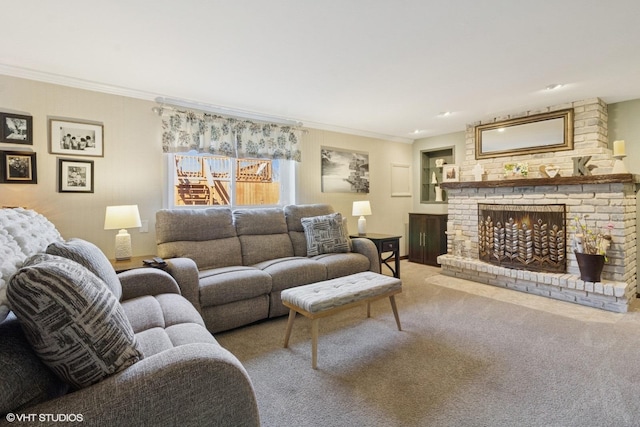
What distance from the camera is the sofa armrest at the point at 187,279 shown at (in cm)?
254

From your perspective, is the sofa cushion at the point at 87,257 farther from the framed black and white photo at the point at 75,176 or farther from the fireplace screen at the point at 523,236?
the fireplace screen at the point at 523,236

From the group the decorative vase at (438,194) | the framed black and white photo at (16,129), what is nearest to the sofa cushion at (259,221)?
the framed black and white photo at (16,129)

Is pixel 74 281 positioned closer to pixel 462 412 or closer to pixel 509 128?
pixel 462 412

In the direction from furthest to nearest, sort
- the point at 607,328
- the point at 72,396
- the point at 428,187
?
the point at 428,187 < the point at 607,328 < the point at 72,396

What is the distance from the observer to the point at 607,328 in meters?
2.78

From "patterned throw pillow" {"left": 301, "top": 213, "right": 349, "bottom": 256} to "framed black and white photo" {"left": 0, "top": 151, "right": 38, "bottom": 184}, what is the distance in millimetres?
2688

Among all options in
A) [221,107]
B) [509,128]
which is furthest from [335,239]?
[509,128]

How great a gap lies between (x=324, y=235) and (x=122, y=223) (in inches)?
83.2

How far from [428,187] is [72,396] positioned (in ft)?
19.2

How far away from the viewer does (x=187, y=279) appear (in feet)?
8.38

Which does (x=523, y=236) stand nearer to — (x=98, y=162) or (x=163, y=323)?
(x=163, y=323)

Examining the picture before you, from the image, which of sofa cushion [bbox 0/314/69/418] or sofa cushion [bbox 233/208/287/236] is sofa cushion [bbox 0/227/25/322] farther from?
sofa cushion [bbox 233/208/287/236]

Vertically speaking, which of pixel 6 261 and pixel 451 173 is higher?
pixel 451 173

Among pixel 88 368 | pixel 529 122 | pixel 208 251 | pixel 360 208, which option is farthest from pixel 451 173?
pixel 88 368
